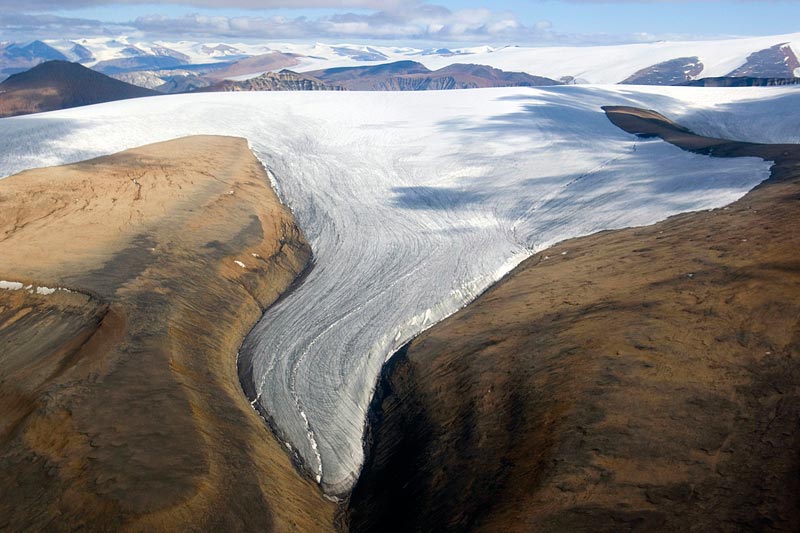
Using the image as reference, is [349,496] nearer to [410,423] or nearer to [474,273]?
[410,423]

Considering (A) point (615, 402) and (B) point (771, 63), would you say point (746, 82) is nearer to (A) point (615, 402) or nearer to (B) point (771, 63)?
(B) point (771, 63)

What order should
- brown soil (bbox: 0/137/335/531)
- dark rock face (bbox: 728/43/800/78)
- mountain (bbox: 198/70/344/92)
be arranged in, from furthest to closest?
mountain (bbox: 198/70/344/92) < dark rock face (bbox: 728/43/800/78) < brown soil (bbox: 0/137/335/531)

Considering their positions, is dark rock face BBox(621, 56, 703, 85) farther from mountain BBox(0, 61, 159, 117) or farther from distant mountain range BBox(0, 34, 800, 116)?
mountain BBox(0, 61, 159, 117)

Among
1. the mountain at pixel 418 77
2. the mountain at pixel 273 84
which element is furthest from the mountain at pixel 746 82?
the mountain at pixel 273 84

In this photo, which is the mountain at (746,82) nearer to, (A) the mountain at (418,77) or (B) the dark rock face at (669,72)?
(B) the dark rock face at (669,72)

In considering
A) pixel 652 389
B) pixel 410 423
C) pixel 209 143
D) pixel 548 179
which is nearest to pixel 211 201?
pixel 209 143

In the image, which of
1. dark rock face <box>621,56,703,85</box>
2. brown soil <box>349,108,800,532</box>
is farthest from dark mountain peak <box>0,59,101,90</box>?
brown soil <box>349,108,800,532</box>
